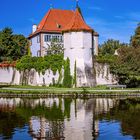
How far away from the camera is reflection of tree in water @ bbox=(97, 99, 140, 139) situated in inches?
965

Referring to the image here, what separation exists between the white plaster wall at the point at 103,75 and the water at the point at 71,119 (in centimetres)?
1664

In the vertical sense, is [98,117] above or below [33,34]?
below

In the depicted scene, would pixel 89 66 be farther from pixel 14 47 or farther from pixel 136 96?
pixel 14 47

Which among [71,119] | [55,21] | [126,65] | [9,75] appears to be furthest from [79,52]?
[71,119]

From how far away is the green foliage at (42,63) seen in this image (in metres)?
59.0

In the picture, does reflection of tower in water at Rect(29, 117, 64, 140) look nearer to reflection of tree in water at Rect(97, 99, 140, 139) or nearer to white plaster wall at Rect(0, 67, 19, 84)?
reflection of tree in water at Rect(97, 99, 140, 139)

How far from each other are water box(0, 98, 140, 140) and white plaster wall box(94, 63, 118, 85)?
54.6ft

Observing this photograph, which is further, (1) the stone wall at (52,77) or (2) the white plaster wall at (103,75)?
(2) the white plaster wall at (103,75)

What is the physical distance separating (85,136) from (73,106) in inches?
589

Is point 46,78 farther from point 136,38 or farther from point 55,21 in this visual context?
point 136,38

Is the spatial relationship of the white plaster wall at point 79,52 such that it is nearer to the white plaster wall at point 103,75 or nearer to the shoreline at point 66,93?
the white plaster wall at point 103,75

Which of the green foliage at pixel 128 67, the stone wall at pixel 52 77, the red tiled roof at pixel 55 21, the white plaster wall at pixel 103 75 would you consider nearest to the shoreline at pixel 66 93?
the green foliage at pixel 128 67

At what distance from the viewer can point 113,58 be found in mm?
60469

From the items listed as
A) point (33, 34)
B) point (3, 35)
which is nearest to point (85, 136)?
point (33, 34)
